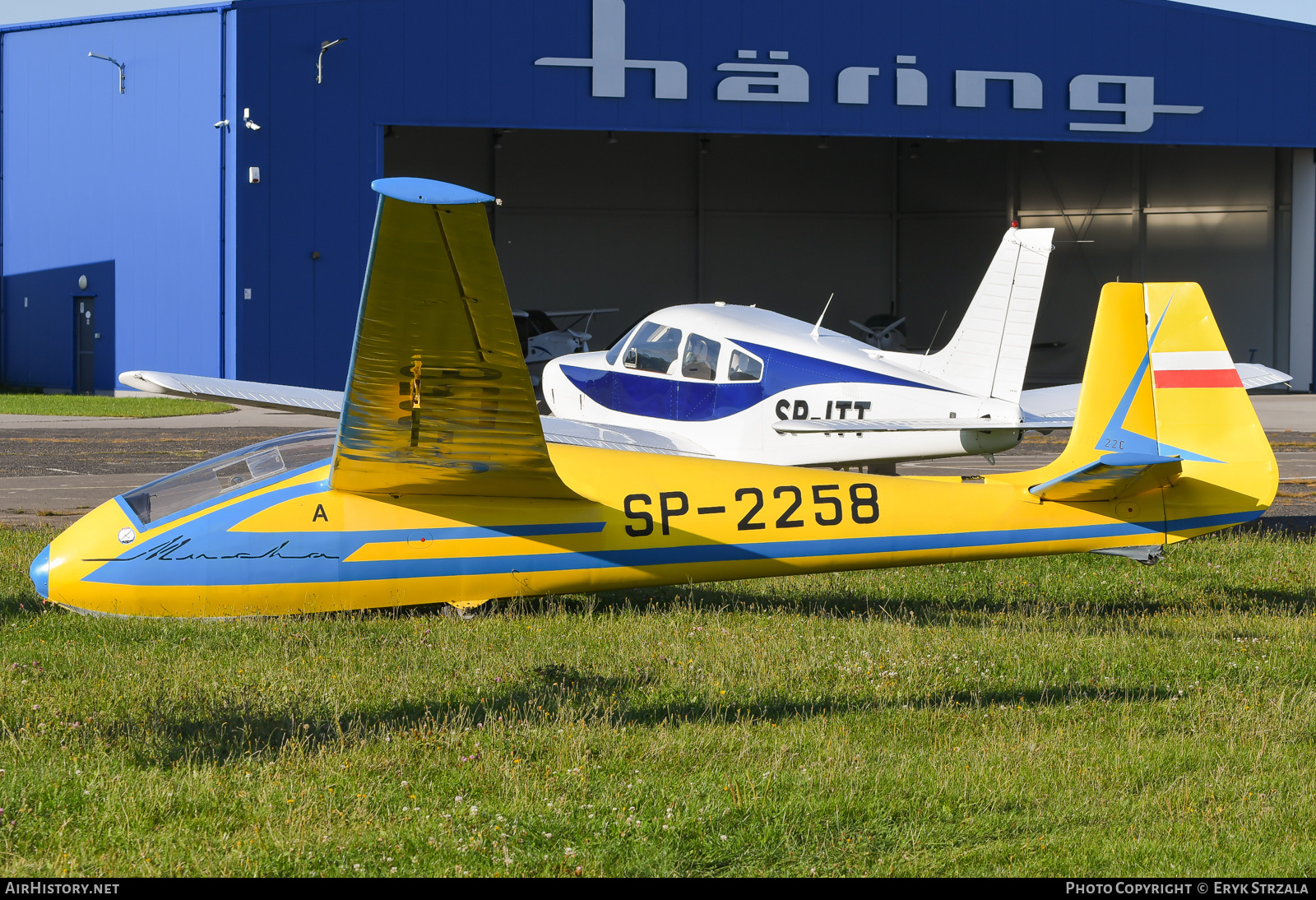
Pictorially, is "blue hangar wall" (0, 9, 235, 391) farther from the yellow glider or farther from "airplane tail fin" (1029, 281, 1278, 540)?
"airplane tail fin" (1029, 281, 1278, 540)

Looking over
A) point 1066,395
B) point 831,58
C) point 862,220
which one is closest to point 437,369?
point 1066,395

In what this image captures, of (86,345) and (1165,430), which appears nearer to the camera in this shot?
(1165,430)

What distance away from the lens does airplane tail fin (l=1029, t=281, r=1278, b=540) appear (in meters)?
7.66

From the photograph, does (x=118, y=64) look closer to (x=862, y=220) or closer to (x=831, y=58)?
(x=831, y=58)

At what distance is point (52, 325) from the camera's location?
34250 millimetres

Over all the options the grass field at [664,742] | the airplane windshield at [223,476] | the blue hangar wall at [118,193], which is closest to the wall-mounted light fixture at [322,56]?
the blue hangar wall at [118,193]

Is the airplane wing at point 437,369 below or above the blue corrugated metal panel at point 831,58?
below

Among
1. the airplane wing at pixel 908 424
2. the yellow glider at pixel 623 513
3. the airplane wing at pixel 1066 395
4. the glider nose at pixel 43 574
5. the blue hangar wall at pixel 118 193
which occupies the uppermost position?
the blue hangar wall at pixel 118 193

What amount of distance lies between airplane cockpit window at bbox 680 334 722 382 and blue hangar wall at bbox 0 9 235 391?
1939 centimetres

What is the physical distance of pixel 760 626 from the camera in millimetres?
7934

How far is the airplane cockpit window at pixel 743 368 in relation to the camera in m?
11.7

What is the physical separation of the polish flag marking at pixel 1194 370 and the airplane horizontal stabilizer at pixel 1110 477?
0.58m

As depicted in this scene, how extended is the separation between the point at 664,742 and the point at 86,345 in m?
32.3

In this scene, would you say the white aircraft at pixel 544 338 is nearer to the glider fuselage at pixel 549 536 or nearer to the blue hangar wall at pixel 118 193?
the blue hangar wall at pixel 118 193
